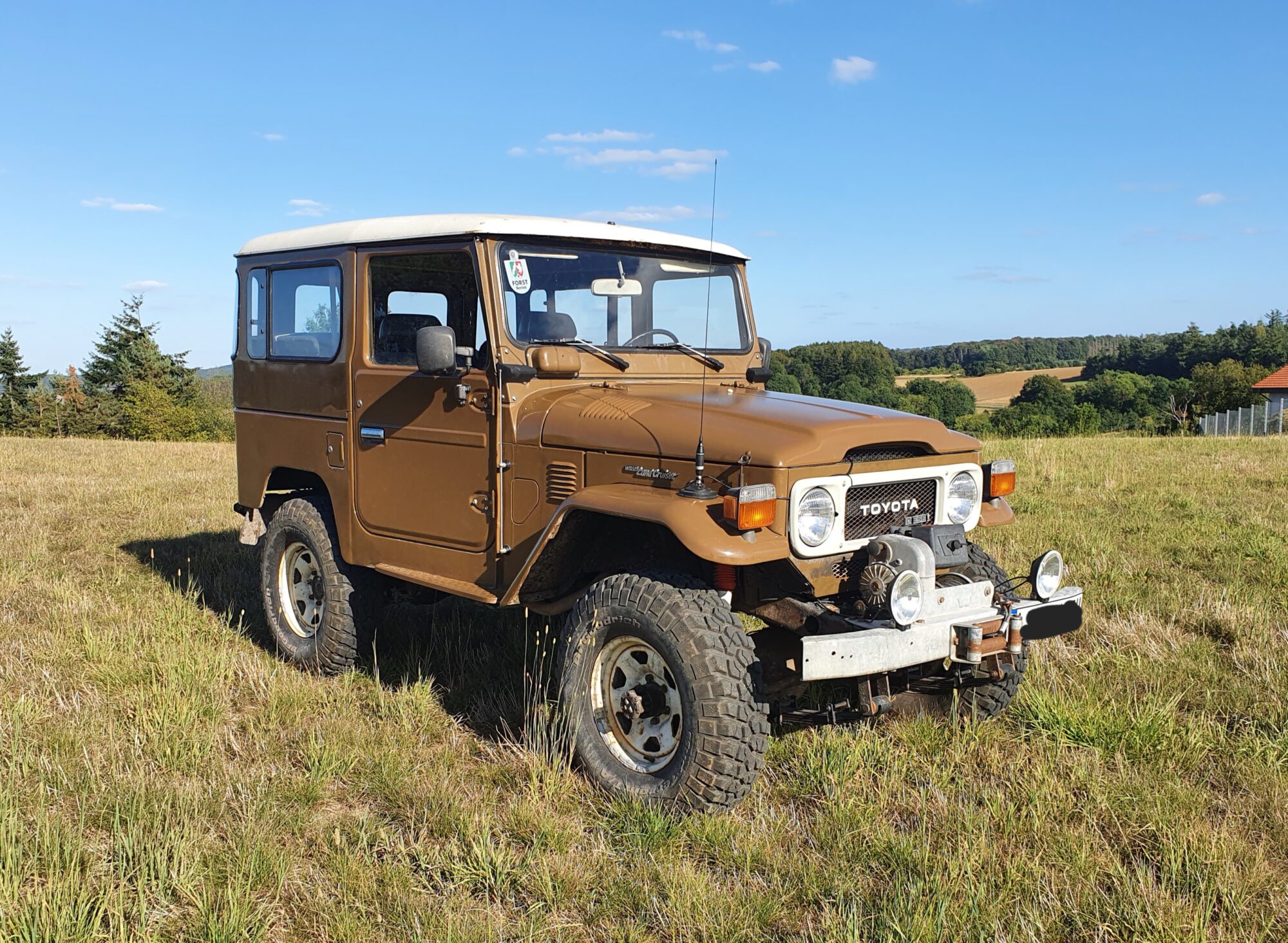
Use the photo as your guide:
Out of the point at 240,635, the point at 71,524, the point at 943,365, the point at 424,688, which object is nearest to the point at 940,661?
the point at 424,688

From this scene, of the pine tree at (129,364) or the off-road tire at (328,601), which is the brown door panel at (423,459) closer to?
the off-road tire at (328,601)

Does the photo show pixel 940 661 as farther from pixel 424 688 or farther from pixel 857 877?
pixel 424 688

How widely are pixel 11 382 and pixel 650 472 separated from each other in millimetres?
59617

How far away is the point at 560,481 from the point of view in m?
4.15

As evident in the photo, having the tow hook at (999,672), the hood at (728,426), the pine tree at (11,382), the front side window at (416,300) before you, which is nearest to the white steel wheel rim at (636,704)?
the hood at (728,426)

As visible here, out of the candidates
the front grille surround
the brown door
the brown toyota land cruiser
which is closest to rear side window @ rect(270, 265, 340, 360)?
the brown toyota land cruiser

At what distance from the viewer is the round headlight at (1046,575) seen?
12.9ft

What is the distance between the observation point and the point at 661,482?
383 centimetres

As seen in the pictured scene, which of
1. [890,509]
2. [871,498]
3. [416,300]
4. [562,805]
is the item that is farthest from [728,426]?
[416,300]

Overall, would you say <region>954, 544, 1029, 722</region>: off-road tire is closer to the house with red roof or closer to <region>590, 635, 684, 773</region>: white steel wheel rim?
<region>590, 635, 684, 773</region>: white steel wheel rim

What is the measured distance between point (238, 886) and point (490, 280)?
8.69 feet

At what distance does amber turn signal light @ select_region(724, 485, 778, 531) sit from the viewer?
337cm

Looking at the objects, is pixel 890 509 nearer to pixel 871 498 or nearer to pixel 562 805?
pixel 871 498

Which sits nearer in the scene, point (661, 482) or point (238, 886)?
point (238, 886)
